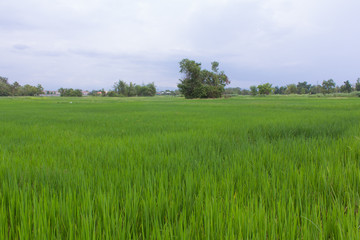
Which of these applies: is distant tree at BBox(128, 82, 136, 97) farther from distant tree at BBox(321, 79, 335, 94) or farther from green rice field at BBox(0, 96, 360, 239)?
green rice field at BBox(0, 96, 360, 239)

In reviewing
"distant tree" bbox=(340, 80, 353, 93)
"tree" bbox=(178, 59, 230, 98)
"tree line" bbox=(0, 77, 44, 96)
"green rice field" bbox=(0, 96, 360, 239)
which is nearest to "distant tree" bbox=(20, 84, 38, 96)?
"tree line" bbox=(0, 77, 44, 96)

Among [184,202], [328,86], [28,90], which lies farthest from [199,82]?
[28,90]

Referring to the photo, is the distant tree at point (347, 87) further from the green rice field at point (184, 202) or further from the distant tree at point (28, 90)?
the distant tree at point (28, 90)

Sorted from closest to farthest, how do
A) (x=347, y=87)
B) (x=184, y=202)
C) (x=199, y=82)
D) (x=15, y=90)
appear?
1. (x=184, y=202)
2. (x=199, y=82)
3. (x=347, y=87)
4. (x=15, y=90)

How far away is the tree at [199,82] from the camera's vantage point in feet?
129

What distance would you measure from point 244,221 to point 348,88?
A: 8449 centimetres

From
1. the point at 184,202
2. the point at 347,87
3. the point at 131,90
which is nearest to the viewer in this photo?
the point at 184,202

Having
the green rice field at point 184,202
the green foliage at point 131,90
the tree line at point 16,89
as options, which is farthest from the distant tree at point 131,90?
the green rice field at point 184,202

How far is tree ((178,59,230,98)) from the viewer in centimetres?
3925

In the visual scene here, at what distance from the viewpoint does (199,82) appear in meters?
39.8

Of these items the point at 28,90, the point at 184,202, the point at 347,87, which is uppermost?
the point at 28,90

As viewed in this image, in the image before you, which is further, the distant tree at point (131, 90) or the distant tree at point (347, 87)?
the distant tree at point (131, 90)

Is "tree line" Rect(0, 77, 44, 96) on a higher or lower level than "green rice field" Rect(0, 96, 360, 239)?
higher

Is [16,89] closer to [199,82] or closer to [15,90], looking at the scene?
[15,90]
